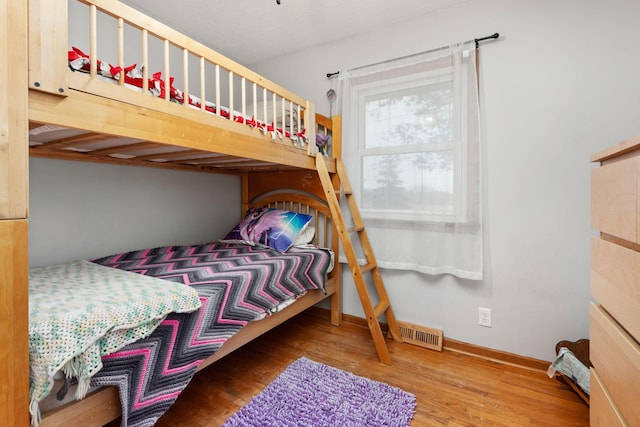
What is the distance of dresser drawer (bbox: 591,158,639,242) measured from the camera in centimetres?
70

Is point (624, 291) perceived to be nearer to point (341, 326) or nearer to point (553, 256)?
point (553, 256)

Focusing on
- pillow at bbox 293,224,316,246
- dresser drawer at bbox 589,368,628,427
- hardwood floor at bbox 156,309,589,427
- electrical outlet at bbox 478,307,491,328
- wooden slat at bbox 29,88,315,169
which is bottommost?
hardwood floor at bbox 156,309,589,427

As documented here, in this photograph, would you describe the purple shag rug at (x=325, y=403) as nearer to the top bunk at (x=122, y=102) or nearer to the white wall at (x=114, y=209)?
the top bunk at (x=122, y=102)

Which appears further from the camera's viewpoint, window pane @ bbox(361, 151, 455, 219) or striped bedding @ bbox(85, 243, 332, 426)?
window pane @ bbox(361, 151, 455, 219)

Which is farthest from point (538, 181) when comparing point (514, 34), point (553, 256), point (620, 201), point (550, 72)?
point (620, 201)

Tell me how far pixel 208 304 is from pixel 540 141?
6.84 ft

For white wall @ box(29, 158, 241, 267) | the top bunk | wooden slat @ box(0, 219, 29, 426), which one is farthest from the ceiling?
wooden slat @ box(0, 219, 29, 426)

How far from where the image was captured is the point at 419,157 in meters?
2.15

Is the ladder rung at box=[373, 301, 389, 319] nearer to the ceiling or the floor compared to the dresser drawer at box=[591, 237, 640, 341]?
nearer to the floor

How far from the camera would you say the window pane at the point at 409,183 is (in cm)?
207

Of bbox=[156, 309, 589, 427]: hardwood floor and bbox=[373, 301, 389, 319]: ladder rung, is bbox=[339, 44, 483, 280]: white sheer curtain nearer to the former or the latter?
bbox=[373, 301, 389, 319]: ladder rung

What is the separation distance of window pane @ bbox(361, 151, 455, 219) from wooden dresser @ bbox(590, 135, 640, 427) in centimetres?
110

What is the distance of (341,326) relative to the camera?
8.27 ft

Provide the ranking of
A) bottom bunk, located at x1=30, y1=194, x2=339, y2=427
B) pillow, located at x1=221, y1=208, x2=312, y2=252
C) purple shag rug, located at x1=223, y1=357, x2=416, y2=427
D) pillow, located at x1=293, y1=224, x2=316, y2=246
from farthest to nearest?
pillow, located at x1=293, y1=224, x2=316, y2=246 < pillow, located at x1=221, y1=208, x2=312, y2=252 < purple shag rug, located at x1=223, y1=357, x2=416, y2=427 < bottom bunk, located at x1=30, y1=194, x2=339, y2=427
